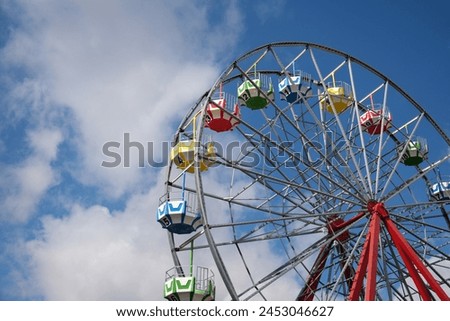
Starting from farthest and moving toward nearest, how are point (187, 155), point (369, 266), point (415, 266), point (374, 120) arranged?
point (374, 120)
point (187, 155)
point (415, 266)
point (369, 266)

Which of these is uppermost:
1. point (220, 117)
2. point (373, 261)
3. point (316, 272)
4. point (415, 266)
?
point (220, 117)

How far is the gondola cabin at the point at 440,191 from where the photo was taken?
20.4 m

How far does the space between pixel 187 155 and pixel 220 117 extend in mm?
1480

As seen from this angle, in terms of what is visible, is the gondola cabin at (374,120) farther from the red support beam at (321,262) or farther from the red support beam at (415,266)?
the red support beam at (415,266)

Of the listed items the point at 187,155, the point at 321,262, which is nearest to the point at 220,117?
the point at 187,155

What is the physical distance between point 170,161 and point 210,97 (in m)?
2.74

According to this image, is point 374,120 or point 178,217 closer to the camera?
point 178,217

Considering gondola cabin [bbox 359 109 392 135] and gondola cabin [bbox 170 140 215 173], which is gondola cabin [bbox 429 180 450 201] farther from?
gondola cabin [bbox 170 140 215 173]

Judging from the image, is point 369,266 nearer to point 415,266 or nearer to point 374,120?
point 415,266

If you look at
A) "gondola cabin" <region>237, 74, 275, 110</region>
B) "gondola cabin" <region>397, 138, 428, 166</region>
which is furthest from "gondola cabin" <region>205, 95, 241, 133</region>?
"gondola cabin" <region>397, 138, 428, 166</region>

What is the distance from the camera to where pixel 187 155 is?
15.8 meters

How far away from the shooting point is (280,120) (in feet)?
59.7
